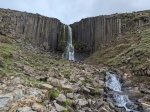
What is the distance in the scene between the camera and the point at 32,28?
1441 inches

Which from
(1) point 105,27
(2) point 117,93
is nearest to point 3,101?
(2) point 117,93

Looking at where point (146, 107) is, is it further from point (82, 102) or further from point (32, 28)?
point (32, 28)

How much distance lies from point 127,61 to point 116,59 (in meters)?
2.30

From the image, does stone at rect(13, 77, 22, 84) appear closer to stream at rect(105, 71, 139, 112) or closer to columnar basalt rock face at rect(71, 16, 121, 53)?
stream at rect(105, 71, 139, 112)

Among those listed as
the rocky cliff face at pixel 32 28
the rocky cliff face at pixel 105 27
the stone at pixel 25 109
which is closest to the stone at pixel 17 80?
the stone at pixel 25 109

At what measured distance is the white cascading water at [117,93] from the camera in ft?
53.0

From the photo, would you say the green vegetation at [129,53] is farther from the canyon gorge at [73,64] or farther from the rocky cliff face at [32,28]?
the rocky cliff face at [32,28]

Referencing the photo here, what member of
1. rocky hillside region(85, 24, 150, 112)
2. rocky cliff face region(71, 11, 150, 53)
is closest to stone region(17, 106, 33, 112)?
rocky hillside region(85, 24, 150, 112)

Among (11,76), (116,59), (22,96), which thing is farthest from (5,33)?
(22,96)

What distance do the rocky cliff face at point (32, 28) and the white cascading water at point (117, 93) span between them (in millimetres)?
14137

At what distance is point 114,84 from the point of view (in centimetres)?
2016

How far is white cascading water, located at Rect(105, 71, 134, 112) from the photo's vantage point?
16.1 m

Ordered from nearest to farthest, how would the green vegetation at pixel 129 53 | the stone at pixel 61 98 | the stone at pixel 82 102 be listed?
the stone at pixel 61 98 < the stone at pixel 82 102 < the green vegetation at pixel 129 53

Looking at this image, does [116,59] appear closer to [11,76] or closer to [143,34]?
[143,34]
